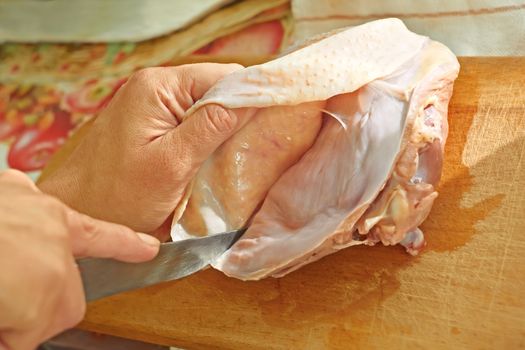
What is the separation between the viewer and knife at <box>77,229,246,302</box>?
3.03 ft

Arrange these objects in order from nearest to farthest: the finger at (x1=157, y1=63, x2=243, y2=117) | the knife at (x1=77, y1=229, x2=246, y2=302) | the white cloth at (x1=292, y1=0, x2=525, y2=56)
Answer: the knife at (x1=77, y1=229, x2=246, y2=302), the finger at (x1=157, y1=63, x2=243, y2=117), the white cloth at (x1=292, y1=0, x2=525, y2=56)

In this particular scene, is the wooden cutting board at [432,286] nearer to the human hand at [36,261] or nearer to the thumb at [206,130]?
the thumb at [206,130]

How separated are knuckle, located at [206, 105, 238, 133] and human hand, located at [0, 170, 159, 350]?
420mm

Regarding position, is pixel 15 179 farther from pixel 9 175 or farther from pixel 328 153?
pixel 328 153

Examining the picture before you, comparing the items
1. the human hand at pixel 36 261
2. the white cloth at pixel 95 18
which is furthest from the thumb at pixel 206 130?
the white cloth at pixel 95 18

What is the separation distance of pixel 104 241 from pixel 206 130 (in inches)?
16.5

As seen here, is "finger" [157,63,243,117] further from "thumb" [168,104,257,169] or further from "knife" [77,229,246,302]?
"knife" [77,229,246,302]

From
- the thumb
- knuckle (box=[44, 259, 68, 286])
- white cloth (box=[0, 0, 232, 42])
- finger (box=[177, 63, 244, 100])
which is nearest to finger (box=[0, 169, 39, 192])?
knuckle (box=[44, 259, 68, 286])

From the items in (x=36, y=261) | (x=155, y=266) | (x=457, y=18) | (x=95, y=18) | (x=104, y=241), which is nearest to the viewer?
(x=36, y=261)

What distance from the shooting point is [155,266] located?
108cm

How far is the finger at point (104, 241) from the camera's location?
763 millimetres

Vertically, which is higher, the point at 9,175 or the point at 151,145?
the point at 9,175

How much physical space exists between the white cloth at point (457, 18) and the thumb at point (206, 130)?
62 cm

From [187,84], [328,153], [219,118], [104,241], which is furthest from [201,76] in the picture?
[104,241]
